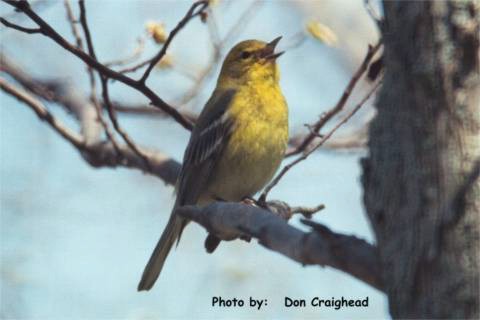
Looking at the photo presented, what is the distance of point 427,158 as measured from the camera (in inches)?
93.6

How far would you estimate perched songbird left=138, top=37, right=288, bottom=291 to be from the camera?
17.7 feet

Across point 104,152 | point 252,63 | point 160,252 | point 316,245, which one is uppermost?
point 252,63

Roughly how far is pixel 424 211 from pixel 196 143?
346 centimetres

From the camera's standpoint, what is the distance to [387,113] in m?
2.47

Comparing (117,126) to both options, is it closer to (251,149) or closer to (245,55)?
(251,149)

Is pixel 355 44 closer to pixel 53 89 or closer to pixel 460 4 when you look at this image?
pixel 53 89

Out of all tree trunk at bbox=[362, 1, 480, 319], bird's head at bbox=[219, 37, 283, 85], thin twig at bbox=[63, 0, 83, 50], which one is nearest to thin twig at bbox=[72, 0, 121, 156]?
thin twig at bbox=[63, 0, 83, 50]

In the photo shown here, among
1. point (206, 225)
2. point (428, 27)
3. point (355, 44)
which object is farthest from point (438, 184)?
point (355, 44)

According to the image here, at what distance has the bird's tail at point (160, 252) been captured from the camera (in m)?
5.17

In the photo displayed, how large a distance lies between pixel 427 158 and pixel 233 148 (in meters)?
3.23

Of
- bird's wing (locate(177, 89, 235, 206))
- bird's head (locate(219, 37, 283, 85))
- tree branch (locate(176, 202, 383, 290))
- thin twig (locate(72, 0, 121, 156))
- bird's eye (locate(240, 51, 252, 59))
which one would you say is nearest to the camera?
tree branch (locate(176, 202, 383, 290))

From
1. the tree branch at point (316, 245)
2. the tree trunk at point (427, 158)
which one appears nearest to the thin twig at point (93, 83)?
the tree branch at point (316, 245)

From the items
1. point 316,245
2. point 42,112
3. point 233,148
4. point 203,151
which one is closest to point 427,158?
point 316,245

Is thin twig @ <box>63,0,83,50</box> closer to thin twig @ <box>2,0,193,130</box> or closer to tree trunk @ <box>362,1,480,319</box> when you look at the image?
thin twig @ <box>2,0,193,130</box>
